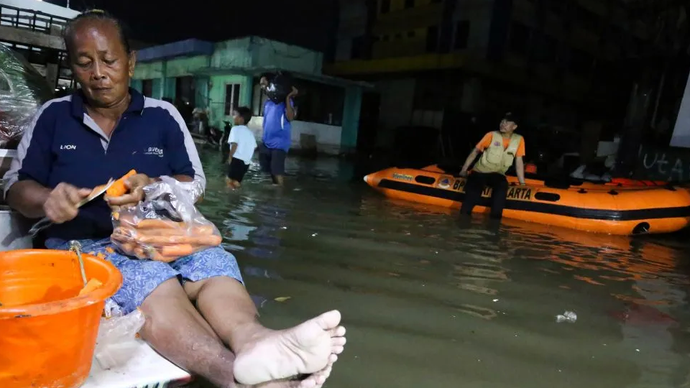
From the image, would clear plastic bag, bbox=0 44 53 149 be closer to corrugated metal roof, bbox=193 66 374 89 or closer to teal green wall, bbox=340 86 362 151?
corrugated metal roof, bbox=193 66 374 89

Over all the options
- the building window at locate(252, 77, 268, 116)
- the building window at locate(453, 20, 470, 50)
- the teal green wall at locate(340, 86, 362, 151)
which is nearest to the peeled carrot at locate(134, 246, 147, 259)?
the building window at locate(252, 77, 268, 116)

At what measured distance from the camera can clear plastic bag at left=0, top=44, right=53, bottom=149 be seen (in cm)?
292

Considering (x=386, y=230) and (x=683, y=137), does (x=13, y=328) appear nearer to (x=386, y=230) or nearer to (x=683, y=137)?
(x=386, y=230)

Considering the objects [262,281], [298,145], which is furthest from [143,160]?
[298,145]

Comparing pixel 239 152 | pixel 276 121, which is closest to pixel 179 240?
pixel 239 152

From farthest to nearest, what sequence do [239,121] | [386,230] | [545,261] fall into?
[239,121] → [386,230] → [545,261]

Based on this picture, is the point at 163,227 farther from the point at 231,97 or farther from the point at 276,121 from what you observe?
the point at 231,97

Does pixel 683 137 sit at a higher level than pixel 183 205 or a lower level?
higher

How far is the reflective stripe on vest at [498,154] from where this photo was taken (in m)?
6.89

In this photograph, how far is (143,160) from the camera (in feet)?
7.28

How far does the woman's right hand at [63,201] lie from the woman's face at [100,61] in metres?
0.55

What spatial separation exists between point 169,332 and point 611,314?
301 cm

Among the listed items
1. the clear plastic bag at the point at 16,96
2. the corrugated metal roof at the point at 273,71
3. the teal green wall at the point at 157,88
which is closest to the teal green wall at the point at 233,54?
the corrugated metal roof at the point at 273,71

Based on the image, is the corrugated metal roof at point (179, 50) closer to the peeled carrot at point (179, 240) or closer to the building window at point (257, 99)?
the building window at point (257, 99)
